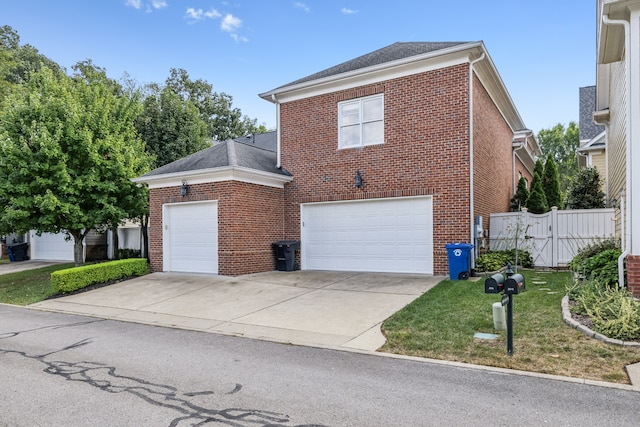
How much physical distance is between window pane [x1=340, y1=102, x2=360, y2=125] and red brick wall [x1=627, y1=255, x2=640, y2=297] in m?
8.09

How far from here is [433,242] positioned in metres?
11.6

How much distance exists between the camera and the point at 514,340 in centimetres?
572

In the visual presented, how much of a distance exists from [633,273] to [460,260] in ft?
13.2

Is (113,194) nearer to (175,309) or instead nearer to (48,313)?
(48,313)

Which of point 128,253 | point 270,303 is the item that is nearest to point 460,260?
point 270,303

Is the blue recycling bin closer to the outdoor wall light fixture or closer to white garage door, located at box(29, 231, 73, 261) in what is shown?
the outdoor wall light fixture

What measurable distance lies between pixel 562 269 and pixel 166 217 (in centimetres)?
1237

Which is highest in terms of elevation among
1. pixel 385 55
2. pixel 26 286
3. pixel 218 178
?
pixel 385 55

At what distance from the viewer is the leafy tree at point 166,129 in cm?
2075

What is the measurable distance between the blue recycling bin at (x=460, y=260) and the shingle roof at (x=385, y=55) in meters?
5.45

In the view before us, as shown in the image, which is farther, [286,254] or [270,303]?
[286,254]

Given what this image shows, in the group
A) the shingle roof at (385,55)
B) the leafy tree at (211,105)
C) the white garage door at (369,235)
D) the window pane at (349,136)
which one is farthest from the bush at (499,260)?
the leafy tree at (211,105)

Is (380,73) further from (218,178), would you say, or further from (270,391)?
(270,391)

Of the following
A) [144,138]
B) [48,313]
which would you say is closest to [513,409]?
[48,313]
